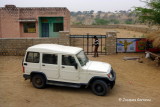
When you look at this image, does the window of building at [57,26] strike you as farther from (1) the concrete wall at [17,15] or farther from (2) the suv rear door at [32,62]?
(2) the suv rear door at [32,62]

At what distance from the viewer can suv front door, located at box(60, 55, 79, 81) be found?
7.99 m

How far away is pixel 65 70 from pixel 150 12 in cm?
988

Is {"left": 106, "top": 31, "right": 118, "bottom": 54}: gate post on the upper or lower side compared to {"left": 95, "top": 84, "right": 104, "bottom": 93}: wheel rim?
upper

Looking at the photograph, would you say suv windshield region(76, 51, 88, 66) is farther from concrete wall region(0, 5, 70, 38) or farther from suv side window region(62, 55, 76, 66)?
concrete wall region(0, 5, 70, 38)

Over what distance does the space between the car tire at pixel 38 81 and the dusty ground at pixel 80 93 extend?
19cm

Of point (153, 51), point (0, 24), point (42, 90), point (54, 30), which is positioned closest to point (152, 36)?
point (153, 51)

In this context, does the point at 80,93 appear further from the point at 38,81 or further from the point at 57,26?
the point at 57,26

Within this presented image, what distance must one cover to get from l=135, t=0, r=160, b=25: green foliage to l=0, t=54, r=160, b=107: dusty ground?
5224 millimetres

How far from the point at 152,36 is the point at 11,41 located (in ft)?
35.0

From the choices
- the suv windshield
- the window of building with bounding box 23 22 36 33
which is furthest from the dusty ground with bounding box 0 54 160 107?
the window of building with bounding box 23 22 36 33

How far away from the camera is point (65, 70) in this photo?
26.6ft

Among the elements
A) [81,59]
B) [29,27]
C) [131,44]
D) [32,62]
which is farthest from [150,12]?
[29,27]

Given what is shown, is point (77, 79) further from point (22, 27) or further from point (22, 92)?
point (22, 27)

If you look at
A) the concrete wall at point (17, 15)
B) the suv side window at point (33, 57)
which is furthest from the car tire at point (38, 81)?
A: the concrete wall at point (17, 15)
